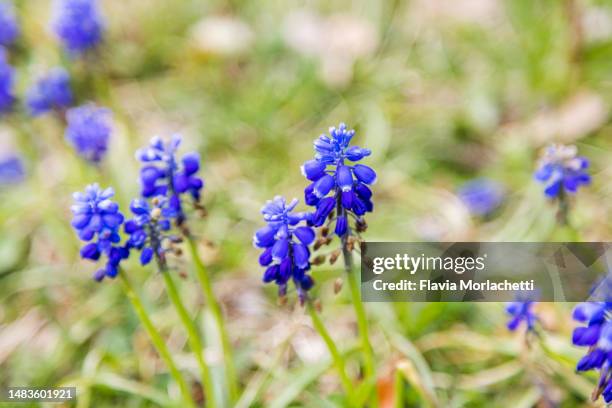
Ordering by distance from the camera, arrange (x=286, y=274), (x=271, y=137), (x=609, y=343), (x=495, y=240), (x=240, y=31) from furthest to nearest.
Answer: (x=240, y=31)
(x=271, y=137)
(x=495, y=240)
(x=286, y=274)
(x=609, y=343)

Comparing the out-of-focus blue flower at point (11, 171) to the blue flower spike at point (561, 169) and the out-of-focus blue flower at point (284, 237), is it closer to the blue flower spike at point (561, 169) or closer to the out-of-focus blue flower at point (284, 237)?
the out-of-focus blue flower at point (284, 237)

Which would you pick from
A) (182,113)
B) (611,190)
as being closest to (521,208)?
(611,190)

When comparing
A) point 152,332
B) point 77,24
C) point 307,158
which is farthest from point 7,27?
point 152,332

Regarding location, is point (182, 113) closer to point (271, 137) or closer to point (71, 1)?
point (271, 137)

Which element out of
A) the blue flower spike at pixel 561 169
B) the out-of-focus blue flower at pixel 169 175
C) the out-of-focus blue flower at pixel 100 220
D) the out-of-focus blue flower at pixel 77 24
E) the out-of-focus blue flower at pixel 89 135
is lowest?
the out-of-focus blue flower at pixel 100 220

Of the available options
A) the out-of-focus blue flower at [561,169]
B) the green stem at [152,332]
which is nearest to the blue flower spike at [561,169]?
the out-of-focus blue flower at [561,169]

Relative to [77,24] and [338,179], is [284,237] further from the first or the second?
[77,24]
